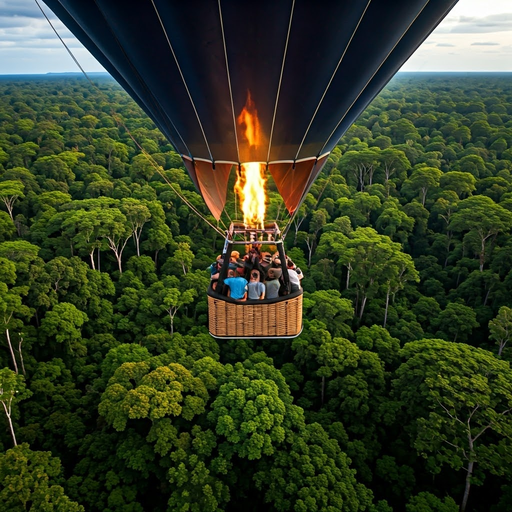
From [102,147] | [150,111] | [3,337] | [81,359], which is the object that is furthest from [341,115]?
[102,147]

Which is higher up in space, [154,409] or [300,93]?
[300,93]

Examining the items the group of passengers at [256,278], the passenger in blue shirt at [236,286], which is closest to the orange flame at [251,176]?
the group of passengers at [256,278]

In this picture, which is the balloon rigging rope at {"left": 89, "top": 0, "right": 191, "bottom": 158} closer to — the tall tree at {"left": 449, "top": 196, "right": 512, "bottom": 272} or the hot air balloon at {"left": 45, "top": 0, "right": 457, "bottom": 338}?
the hot air balloon at {"left": 45, "top": 0, "right": 457, "bottom": 338}

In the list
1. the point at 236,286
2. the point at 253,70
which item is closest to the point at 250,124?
the point at 253,70

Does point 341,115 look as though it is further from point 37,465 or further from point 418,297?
point 418,297

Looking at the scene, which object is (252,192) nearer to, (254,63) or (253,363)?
(254,63)

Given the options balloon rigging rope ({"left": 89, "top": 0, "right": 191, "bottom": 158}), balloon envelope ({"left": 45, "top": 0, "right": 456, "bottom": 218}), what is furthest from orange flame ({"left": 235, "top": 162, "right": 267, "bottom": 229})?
balloon rigging rope ({"left": 89, "top": 0, "right": 191, "bottom": 158})

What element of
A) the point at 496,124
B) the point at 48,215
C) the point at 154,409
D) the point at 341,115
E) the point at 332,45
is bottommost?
the point at 154,409

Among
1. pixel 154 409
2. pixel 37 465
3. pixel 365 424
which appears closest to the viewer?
A: pixel 37 465
